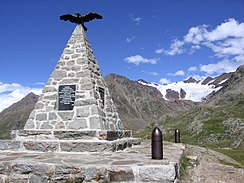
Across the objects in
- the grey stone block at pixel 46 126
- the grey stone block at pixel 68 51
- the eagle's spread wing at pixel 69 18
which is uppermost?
the eagle's spread wing at pixel 69 18

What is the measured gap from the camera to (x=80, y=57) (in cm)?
1172

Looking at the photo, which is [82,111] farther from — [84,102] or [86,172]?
[86,172]

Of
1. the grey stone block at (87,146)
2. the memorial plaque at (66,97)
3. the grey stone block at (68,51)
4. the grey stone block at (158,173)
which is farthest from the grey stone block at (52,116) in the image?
the grey stone block at (158,173)

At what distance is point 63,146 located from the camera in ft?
29.5

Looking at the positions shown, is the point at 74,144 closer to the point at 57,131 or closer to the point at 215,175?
the point at 57,131

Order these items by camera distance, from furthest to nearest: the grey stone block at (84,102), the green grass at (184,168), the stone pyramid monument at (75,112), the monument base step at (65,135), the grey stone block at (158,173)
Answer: the grey stone block at (84,102) → the monument base step at (65,135) → the stone pyramid monument at (75,112) → the green grass at (184,168) → the grey stone block at (158,173)

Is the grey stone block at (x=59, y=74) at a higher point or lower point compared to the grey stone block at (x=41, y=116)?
higher

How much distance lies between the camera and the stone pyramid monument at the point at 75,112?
9210mm

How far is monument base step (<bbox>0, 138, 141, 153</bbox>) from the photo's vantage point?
8.73 metres

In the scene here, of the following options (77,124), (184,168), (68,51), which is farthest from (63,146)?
(68,51)

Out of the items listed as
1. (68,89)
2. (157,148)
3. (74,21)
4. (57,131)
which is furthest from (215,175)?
(74,21)

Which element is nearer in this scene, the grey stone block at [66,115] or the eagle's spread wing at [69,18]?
the grey stone block at [66,115]

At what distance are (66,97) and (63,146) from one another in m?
2.64

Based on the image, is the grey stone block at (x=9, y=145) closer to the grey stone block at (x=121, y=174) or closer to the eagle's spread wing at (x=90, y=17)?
the grey stone block at (x=121, y=174)
